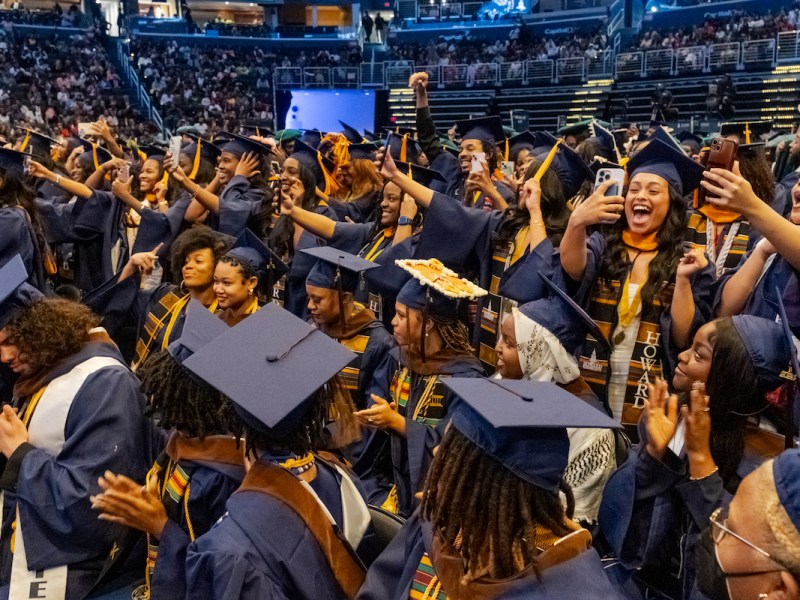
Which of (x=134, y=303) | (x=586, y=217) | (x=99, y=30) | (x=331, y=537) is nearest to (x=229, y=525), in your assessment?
(x=331, y=537)

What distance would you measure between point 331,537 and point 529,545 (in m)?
0.61

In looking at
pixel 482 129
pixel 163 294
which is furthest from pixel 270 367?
pixel 482 129

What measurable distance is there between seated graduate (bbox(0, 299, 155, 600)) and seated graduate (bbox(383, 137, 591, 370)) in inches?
68.9

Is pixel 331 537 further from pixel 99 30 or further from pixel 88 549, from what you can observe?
pixel 99 30

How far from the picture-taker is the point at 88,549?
2746 mm

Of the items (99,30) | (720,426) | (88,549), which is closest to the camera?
(720,426)

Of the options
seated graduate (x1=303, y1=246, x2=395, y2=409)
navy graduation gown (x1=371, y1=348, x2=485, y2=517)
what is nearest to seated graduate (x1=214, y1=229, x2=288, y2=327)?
seated graduate (x1=303, y1=246, x2=395, y2=409)

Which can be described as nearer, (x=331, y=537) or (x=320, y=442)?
(x=331, y=537)

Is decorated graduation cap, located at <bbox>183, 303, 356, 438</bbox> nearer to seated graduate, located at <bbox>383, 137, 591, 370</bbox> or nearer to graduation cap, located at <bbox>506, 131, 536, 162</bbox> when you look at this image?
seated graduate, located at <bbox>383, 137, 591, 370</bbox>

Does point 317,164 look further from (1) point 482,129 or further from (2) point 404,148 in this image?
(1) point 482,129

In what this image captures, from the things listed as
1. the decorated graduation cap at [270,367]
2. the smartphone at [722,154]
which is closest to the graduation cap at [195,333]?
the decorated graduation cap at [270,367]

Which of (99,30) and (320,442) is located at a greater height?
(99,30)

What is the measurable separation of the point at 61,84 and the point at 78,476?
2279 cm

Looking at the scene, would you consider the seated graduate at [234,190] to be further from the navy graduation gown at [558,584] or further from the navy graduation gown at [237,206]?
the navy graduation gown at [558,584]
